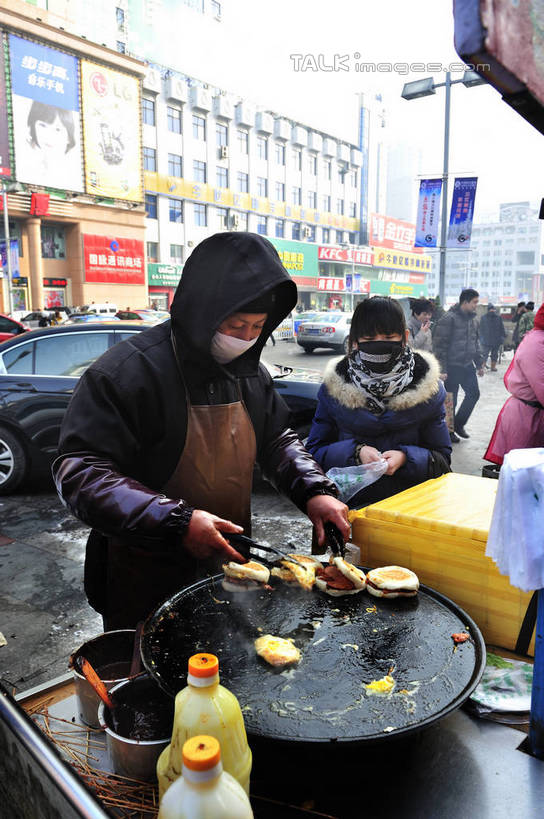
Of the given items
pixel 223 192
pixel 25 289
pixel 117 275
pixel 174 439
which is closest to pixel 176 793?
pixel 174 439

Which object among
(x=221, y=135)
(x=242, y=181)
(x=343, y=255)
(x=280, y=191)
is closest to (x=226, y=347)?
(x=221, y=135)

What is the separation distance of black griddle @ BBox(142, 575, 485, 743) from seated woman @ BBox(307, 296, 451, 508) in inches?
44.1

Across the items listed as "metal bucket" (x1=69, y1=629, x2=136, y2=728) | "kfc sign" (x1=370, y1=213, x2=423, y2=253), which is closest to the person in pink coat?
"metal bucket" (x1=69, y1=629, x2=136, y2=728)

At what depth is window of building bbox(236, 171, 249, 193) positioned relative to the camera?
52.3 meters

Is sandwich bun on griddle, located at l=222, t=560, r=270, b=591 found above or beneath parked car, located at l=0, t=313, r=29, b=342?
beneath

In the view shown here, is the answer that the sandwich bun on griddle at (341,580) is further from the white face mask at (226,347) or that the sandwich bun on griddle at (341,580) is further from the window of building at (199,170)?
the window of building at (199,170)

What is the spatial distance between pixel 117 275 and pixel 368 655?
41867mm

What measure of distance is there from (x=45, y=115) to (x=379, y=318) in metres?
37.9

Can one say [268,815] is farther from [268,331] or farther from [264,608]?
[268,331]

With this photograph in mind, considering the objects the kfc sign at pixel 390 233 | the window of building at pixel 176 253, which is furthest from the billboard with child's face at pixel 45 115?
the kfc sign at pixel 390 233

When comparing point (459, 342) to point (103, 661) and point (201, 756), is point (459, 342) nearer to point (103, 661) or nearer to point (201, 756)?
point (103, 661)

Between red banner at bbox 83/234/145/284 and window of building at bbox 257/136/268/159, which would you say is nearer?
red banner at bbox 83/234/145/284

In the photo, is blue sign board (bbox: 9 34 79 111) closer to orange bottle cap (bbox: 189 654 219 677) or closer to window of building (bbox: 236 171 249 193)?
window of building (bbox: 236 171 249 193)

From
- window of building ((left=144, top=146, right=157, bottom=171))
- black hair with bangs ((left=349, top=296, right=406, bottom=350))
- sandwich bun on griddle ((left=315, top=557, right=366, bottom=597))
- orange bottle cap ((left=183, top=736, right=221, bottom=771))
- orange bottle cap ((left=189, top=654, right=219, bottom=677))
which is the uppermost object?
window of building ((left=144, top=146, right=157, bottom=171))
